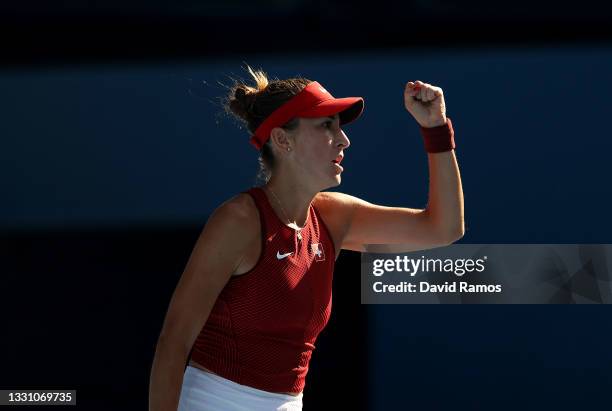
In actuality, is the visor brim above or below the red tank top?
above

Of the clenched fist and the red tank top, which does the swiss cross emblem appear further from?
the clenched fist

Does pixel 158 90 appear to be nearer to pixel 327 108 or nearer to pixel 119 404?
pixel 119 404

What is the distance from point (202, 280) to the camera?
82.7 inches

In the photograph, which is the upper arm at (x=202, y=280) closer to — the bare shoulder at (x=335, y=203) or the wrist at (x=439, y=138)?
the bare shoulder at (x=335, y=203)

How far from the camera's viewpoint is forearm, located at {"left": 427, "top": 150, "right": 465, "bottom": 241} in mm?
2369

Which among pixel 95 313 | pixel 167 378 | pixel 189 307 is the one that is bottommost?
pixel 167 378

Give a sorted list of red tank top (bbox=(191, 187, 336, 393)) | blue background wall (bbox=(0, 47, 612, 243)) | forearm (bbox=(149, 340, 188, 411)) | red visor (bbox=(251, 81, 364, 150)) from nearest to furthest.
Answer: forearm (bbox=(149, 340, 188, 411)) → red tank top (bbox=(191, 187, 336, 393)) → red visor (bbox=(251, 81, 364, 150)) → blue background wall (bbox=(0, 47, 612, 243))

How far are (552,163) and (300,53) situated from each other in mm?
865

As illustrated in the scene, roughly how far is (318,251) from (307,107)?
0.98 ft

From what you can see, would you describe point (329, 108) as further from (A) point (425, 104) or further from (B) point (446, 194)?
(B) point (446, 194)

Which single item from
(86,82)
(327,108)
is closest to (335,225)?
(327,108)

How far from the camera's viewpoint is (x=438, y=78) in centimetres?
356

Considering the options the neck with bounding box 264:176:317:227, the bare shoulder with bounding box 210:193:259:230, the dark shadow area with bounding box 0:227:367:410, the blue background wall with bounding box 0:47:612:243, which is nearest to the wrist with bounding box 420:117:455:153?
the neck with bounding box 264:176:317:227

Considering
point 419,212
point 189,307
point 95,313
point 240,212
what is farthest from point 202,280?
point 95,313
